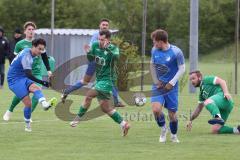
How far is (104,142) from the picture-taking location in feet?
41.0

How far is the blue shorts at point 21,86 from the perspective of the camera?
13555mm

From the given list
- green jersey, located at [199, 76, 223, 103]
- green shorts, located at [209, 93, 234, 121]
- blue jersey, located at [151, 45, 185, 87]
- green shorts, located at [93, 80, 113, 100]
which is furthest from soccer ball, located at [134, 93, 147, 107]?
blue jersey, located at [151, 45, 185, 87]

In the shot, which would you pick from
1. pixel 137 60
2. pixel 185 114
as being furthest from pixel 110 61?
pixel 137 60

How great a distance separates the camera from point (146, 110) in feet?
63.2

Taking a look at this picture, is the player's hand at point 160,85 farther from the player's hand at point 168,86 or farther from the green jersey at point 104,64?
the green jersey at point 104,64

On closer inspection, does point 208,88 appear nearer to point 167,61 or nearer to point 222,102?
point 222,102

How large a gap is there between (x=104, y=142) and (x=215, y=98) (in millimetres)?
2568

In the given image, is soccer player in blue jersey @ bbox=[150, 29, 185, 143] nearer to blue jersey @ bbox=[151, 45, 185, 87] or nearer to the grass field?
blue jersey @ bbox=[151, 45, 185, 87]

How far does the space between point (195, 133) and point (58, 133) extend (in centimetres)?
245

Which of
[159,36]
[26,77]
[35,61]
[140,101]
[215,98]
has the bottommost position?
[140,101]

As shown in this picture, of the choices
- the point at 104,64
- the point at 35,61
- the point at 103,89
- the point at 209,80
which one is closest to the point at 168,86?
the point at 103,89

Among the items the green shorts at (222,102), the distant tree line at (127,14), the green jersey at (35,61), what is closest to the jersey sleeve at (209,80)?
the green shorts at (222,102)

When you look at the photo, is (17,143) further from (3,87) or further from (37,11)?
(37,11)

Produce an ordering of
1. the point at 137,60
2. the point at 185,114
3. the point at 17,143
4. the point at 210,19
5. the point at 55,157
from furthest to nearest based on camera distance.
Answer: the point at 210,19, the point at 137,60, the point at 185,114, the point at 17,143, the point at 55,157
